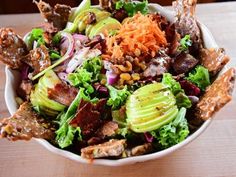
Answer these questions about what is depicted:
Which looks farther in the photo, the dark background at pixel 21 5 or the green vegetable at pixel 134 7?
the dark background at pixel 21 5

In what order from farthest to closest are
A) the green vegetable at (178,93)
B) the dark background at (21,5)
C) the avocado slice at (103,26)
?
the dark background at (21,5), the avocado slice at (103,26), the green vegetable at (178,93)

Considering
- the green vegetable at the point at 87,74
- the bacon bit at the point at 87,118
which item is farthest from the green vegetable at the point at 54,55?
the bacon bit at the point at 87,118

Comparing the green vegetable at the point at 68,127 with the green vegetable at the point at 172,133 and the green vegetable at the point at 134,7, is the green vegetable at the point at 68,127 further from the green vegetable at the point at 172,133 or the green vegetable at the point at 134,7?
the green vegetable at the point at 134,7

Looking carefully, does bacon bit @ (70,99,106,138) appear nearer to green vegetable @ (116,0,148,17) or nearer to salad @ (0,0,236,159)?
salad @ (0,0,236,159)

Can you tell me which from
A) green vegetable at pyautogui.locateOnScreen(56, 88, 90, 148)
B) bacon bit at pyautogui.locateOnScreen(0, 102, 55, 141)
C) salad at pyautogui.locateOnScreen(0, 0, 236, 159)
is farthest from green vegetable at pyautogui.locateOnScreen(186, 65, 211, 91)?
bacon bit at pyautogui.locateOnScreen(0, 102, 55, 141)

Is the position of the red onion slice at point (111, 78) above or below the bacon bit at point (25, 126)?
above

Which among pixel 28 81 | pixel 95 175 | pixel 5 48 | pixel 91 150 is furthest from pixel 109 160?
pixel 5 48

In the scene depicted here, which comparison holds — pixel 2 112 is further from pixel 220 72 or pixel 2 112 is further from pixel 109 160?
pixel 220 72

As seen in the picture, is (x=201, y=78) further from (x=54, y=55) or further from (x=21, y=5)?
(x=21, y=5)
